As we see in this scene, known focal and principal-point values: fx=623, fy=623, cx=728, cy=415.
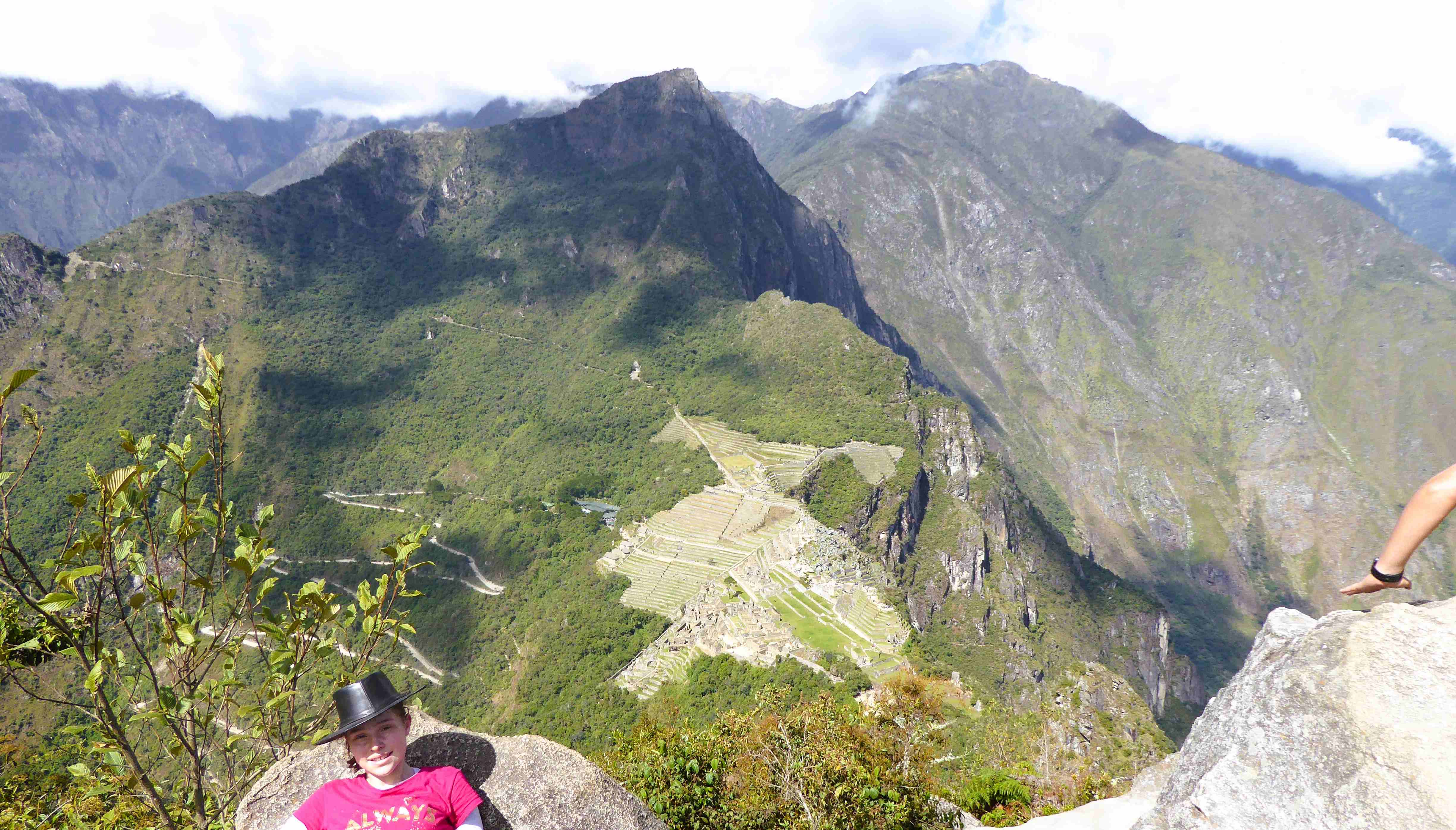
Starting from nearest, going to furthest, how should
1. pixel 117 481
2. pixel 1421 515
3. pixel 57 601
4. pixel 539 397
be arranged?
pixel 57 601, pixel 117 481, pixel 1421 515, pixel 539 397

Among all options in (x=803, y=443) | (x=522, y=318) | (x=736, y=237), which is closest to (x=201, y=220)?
(x=522, y=318)

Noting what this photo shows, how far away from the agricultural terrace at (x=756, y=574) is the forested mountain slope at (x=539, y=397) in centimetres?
187

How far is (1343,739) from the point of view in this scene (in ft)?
14.2

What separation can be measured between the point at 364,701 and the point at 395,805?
2.57 ft

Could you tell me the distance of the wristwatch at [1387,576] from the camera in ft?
16.7

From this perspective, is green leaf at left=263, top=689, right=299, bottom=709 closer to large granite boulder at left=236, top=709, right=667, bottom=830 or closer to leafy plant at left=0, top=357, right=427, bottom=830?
leafy plant at left=0, top=357, right=427, bottom=830

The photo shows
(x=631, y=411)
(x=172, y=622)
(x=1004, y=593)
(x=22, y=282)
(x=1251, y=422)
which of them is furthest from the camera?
(x=1251, y=422)

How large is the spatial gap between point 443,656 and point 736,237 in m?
89.4

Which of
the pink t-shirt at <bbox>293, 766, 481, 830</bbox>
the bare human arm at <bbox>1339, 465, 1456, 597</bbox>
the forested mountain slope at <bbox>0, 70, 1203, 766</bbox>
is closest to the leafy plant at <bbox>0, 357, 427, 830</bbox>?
the pink t-shirt at <bbox>293, 766, 481, 830</bbox>

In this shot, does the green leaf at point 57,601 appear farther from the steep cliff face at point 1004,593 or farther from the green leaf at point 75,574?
the steep cliff face at point 1004,593

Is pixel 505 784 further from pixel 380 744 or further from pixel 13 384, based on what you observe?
pixel 13 384

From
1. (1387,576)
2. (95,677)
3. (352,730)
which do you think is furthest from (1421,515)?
(95,677)

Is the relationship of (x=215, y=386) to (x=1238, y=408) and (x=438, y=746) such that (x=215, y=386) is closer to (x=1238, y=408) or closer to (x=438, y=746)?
(x=438, y=746)

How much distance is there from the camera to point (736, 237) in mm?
119000
